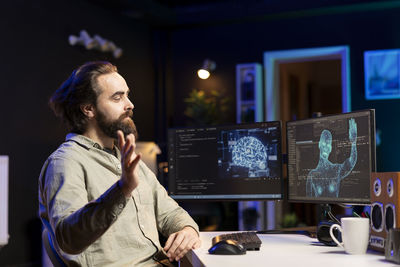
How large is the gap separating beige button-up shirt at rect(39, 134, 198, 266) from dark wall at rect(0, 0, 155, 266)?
311cm

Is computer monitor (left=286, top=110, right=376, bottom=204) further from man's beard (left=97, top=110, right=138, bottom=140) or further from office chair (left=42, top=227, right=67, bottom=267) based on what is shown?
office chair (left=42, top=227, right=67, bottom=267)

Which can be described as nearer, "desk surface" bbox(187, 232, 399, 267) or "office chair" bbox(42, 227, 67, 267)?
"desk surface" bbox(187, 232, 399, 267)

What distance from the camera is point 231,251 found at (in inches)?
65.3

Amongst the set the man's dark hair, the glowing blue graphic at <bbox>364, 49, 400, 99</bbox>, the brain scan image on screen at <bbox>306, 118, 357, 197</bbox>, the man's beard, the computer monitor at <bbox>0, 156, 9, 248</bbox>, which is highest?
the glowing blue graphic at <bbox>364, 49, 400, 99</bbox>

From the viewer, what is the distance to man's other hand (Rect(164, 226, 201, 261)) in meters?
1.89

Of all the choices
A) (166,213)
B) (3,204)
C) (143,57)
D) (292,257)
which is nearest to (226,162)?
(166,213)

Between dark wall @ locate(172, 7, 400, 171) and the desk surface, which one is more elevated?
dark wall @ locate(172, 7, 400, 171)

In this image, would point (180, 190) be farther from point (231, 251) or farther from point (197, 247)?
point (231, 251)

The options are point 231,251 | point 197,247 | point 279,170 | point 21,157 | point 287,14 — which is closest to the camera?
point 231,251

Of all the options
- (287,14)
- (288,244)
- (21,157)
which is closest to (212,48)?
(287,14)

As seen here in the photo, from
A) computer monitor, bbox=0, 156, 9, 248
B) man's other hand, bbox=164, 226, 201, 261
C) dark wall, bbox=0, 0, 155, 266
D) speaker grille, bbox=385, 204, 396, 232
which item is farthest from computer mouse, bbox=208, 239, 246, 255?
dark wall, bbox=0, 0, 155, 266

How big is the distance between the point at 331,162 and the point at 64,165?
1037 mm

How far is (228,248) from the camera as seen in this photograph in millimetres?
1669

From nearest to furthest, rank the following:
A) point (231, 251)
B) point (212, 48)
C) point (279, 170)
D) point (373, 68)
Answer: point (231, 251) → point (279, 170) → point (373, 68) → point (212, 48)
